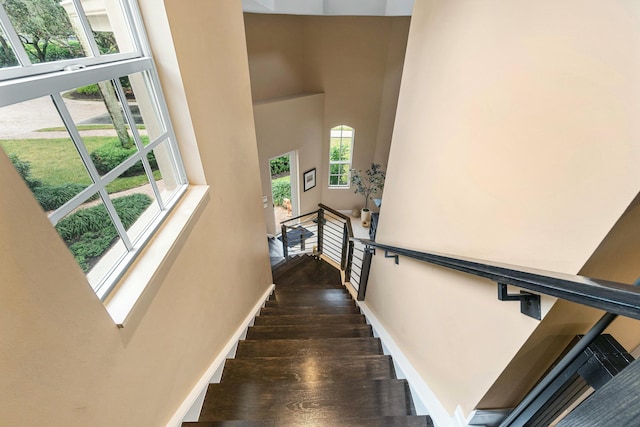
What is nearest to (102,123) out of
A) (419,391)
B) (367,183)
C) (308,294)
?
(419,391)

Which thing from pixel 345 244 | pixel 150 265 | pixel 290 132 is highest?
pixel 150 265

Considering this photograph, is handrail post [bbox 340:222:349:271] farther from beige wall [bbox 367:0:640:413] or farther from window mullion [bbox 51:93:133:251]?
window mullion [bbox 51:93:133:251]

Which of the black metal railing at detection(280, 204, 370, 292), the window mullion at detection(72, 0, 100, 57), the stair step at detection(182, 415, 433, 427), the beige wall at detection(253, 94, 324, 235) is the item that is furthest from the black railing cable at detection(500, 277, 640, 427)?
the beige wall at detection(253, 94, 324, 235)

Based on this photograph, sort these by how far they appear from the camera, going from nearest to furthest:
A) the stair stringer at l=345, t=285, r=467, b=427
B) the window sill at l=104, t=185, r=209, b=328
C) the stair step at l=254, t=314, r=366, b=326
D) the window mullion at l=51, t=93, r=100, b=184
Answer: the window mullion at l=51, t=93, r=100, b=184
the window sill at l=104, t=185, r=209, b=328
the stair stringer at l=345, t=285, r=467, b=427
the stair step at l=254, t=314, r=366, b=326

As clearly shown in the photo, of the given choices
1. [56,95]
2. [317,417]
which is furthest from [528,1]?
[317,417]

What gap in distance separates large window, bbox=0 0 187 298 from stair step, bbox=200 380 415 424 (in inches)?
38.9

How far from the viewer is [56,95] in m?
0.82

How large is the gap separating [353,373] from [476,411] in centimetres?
89

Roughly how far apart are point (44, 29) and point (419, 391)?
6.97 feet

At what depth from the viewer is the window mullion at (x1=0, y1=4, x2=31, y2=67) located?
2.21 feet

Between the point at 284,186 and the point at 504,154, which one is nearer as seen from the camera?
the point at 504,154

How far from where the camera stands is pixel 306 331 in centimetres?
257

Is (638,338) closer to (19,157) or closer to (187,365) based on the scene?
(187,365)

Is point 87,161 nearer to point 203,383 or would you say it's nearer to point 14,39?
point 14,39
